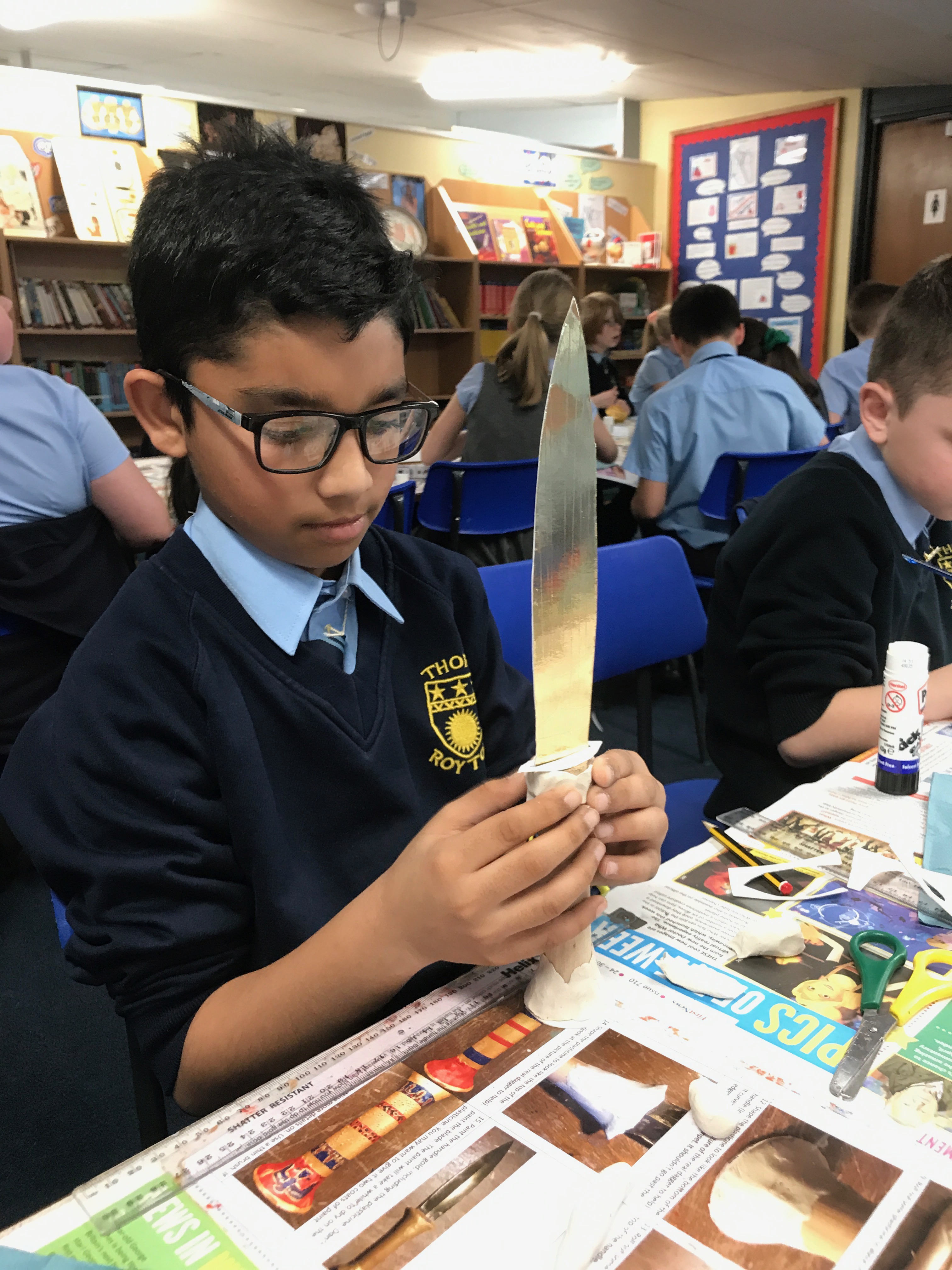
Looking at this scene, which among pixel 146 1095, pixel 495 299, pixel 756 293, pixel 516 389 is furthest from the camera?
pixel 756 293

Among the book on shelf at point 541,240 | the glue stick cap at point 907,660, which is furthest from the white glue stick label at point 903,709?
the book on shelf at point 541,240

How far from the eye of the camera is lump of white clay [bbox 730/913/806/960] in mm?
664

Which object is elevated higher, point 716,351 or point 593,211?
point 593,211

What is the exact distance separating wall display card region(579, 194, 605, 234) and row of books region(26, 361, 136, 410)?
127 inches

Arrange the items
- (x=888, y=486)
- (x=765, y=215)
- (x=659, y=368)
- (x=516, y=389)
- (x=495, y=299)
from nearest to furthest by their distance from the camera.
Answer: (x=888, y=486), (x=516, y=389), (x=659, y=368), (x=495, y=299), (x=765, y=215)

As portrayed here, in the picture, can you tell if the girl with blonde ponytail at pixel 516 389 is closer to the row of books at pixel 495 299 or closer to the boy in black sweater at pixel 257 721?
the row of books at pixel 495 299

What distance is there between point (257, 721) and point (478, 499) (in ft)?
7.27

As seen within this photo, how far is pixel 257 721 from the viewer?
0.74 metres

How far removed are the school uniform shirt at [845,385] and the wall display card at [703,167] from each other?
263 centimetres

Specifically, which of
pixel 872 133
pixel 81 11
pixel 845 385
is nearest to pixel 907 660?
pixel 845 385

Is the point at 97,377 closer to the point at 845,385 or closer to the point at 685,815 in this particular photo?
the point at 845,385

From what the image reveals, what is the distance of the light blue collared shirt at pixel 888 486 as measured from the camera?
4.04 ft

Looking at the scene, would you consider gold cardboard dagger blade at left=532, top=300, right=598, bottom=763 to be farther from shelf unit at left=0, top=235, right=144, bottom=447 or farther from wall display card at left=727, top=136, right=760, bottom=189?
wall display card at left=727, top=136, right=760, bottom=189

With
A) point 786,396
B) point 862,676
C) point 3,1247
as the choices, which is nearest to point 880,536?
point 862,676
